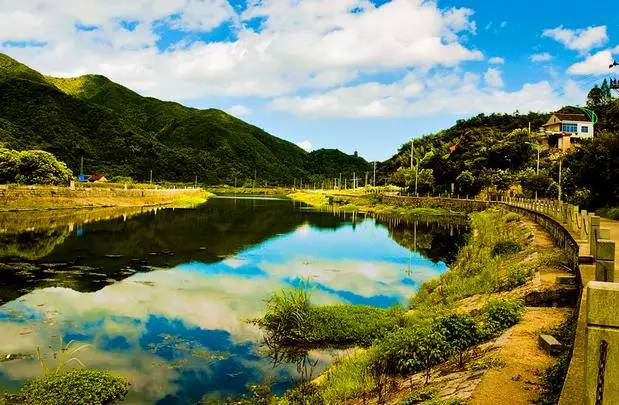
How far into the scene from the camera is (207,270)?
78.5ft

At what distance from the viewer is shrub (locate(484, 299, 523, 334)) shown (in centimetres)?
961

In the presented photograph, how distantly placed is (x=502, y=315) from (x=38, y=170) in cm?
6705

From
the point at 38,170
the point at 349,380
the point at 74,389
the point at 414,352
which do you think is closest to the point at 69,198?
the point at 38,170

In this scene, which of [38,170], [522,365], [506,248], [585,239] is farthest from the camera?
[38,170]

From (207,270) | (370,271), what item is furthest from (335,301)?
(207,270)

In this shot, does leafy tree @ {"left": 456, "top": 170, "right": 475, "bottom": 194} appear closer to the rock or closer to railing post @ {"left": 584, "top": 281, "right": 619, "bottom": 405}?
the rock

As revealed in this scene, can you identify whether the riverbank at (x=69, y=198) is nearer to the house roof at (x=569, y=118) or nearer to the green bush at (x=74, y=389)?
the green bush at (x=74, y=389)

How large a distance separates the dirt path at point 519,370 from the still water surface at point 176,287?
487 cm

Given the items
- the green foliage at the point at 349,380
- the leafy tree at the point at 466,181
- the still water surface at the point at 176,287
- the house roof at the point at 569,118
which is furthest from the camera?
the house roof at the point at 569,118

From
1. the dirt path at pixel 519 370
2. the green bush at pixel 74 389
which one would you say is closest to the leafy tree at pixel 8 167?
the green bush at pixel 74 389

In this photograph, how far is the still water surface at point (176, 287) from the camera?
11.3 meters

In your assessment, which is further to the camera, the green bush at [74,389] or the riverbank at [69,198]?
the riverbank at [69,198]

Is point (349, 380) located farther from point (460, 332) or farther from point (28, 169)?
point (28, 169)

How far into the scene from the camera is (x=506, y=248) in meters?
22.2
